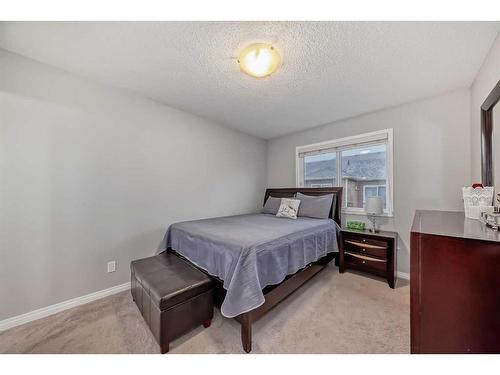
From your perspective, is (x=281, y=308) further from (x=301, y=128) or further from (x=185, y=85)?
(x=301, y=128)

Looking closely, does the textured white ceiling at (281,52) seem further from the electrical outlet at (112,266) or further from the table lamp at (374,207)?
the electrical outlet at (112,266)

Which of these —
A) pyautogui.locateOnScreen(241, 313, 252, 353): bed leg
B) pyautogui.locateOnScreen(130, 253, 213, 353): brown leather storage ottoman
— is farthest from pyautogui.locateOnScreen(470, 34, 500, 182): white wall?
pyautogui.locateOnScreen(130, 253, 213, 353): brown leather storage ottoman

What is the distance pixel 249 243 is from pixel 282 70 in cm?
172

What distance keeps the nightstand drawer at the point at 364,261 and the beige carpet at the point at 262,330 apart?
0.35 metres

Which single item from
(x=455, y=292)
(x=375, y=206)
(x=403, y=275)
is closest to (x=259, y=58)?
(x=455, y=292)

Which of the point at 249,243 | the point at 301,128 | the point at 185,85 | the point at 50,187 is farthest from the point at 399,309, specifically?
the point at 50,187

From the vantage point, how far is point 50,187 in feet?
6.03

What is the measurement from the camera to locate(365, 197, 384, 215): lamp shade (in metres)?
2.60

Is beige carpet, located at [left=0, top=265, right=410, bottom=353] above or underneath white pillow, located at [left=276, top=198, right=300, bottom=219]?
underneath

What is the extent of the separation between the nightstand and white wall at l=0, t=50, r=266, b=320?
7.64ft

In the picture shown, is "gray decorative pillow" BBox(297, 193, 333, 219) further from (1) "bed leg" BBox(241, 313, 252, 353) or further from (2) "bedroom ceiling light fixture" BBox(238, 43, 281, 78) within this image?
(2) "bedroom ceiling light fixture" BBox(238, 43, 281, 78)

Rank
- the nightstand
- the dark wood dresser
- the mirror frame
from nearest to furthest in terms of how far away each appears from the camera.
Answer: the dark wood dresser
the mirror frame
the nightstand

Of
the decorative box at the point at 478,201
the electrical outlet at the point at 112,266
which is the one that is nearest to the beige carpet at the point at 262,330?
the electrical outlet at the point at 112,266

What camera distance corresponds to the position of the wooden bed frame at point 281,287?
4.63 ft
